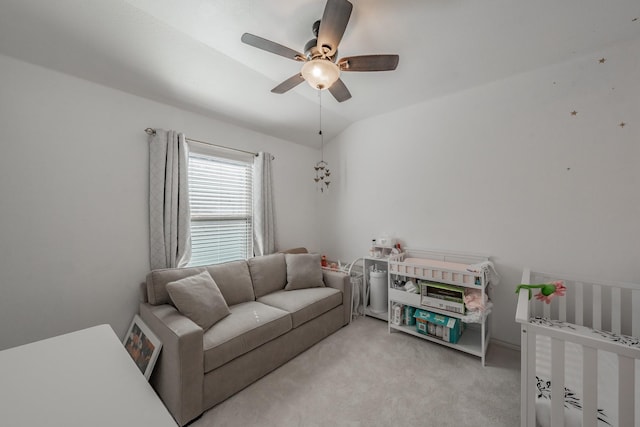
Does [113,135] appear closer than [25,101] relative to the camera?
No

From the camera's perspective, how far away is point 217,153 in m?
2.69

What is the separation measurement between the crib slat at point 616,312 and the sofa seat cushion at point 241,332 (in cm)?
249

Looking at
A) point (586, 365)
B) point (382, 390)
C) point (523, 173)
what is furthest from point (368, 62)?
point (382, 390)

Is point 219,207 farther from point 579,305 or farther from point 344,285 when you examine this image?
point 579,305

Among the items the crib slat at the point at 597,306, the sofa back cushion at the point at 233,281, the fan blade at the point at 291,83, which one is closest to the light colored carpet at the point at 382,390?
the crib slat at the point at 597,306

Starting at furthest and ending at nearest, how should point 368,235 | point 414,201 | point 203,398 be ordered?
point 368,235
point 414,201
point 203,398

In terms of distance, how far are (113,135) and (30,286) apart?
4.09 ft

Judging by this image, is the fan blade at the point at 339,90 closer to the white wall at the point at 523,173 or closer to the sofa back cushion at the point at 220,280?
the white wall at the point at 523,173

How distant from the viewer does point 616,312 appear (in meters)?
1.77

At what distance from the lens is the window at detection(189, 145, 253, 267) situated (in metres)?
2.56

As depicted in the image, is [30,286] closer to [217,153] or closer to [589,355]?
[217,153]

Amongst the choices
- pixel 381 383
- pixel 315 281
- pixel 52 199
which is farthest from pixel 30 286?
pixel 381 383

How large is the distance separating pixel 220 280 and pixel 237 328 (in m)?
0.62

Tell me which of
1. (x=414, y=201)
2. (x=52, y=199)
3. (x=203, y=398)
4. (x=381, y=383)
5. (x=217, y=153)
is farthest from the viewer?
(x=414, y=201)
